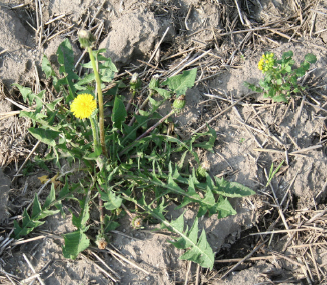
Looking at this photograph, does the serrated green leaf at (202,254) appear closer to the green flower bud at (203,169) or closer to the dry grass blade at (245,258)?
the dry grass blade at (245,258)

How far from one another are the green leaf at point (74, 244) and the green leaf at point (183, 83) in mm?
1400

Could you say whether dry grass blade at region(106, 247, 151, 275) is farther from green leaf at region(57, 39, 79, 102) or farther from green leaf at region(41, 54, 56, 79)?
green leaf at region(41, 54, 56, 79)

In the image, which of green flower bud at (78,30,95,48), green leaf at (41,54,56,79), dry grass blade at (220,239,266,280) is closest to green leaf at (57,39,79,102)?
green leaf at (41,54,56,79)

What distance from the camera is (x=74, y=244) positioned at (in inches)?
91.9

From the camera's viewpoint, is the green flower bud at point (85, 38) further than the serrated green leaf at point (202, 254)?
No

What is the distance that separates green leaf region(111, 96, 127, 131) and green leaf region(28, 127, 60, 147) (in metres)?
0.51

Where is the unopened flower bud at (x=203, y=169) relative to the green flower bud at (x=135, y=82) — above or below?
below

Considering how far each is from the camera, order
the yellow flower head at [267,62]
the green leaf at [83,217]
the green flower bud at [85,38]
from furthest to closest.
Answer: the yellow flower head at [267,62], the green leaf at [83,217], the green flower bud at [85,38]

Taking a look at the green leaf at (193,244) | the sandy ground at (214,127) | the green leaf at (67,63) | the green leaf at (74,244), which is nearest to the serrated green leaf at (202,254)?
the green leaf at (193,244)

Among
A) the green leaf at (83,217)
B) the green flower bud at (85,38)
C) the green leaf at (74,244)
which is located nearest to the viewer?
the green flower bud at (85,38)

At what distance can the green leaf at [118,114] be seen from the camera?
269 centimetres

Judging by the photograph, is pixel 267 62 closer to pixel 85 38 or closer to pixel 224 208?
pixel 224 208

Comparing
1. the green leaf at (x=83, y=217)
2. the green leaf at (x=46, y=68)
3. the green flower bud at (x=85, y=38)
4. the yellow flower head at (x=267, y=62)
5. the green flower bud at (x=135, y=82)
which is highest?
the green flower bud at (x=85, y=38)

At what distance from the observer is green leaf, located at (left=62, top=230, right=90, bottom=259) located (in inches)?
89.7
